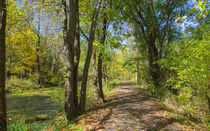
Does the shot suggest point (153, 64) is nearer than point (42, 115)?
No

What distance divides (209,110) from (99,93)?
528 centimetres

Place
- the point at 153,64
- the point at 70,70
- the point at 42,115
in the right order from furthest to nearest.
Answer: the point at 153,64
the point at 42,115
the point at 70,70

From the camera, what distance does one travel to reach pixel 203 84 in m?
3.89

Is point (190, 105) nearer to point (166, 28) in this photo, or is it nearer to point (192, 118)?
point (192, 118)

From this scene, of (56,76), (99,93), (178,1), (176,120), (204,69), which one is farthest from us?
(178,1)

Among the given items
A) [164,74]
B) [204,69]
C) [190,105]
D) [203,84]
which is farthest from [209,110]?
[164,74]

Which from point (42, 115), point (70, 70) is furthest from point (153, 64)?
point (42, 115)

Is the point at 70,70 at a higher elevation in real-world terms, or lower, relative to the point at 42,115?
higher

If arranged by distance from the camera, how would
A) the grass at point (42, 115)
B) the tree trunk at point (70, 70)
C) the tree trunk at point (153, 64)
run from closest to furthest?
the grass at point (42, 115)
the tree trunk at point (70, 70)
the tree trunk at point (153, 64)

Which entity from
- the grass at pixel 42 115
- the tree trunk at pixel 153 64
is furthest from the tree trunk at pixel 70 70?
the tree trunk at pixel 153 64

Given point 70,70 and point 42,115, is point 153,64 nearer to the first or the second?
point 70,70

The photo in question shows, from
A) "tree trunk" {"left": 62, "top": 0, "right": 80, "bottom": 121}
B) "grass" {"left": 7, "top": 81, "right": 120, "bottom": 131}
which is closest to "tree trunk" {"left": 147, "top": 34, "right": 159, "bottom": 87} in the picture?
"grass" {"left": 7, "top": 81, "right": 120, "bottom": 131}

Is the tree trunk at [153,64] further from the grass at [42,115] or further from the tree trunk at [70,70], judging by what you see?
the tree trunk at [70,70]

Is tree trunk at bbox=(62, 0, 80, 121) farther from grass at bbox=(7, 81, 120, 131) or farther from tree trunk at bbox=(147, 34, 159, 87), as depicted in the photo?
tree trunk at bbox=(147, 34, 159, 87)
